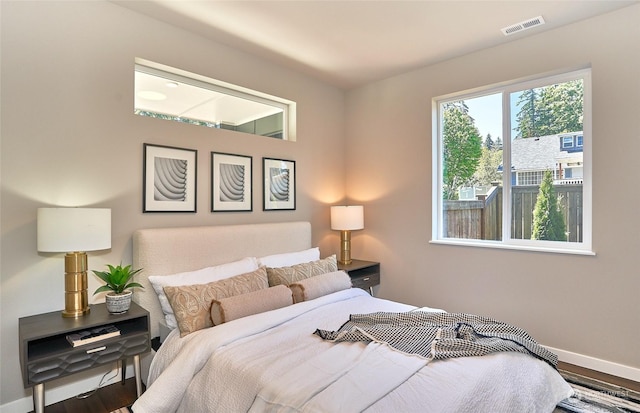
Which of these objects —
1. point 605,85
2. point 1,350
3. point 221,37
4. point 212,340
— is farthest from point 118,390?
point 605,85

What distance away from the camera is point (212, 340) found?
1.91 m

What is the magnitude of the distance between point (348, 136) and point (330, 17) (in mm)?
1808

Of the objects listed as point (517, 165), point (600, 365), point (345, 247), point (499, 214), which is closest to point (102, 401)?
point (345, 247)

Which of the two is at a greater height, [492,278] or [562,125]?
[562,125]

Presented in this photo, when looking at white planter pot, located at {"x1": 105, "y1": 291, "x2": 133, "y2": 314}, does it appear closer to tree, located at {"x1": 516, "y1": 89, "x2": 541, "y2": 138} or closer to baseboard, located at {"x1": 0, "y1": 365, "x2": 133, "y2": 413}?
baseboard, located at {"x1": 0, "y1": 365, "x2": 133, "y2": 413}

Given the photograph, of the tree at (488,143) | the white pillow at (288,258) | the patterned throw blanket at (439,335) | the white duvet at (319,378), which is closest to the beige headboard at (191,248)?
the white pillow at (288,258)

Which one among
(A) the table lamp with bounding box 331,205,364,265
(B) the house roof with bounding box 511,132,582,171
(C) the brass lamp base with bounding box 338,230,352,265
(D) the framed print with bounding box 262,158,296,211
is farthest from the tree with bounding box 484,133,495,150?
(D) the framed print with bounding box 262,158,296,211

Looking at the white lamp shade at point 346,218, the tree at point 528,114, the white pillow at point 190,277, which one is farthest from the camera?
the white lamp shade at point 346,218

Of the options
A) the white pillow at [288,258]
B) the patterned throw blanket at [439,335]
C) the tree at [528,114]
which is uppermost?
the tree at [528,114]

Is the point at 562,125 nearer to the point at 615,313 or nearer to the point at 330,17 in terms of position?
the point at 615,313

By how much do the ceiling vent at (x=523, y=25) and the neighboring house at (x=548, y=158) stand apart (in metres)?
0.93

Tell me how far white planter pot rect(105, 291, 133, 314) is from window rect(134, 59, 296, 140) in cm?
141

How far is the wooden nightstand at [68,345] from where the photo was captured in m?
1.80

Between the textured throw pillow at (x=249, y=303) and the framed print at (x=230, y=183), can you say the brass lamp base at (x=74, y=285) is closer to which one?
the textured throw pillow at (x=249, y=303)
